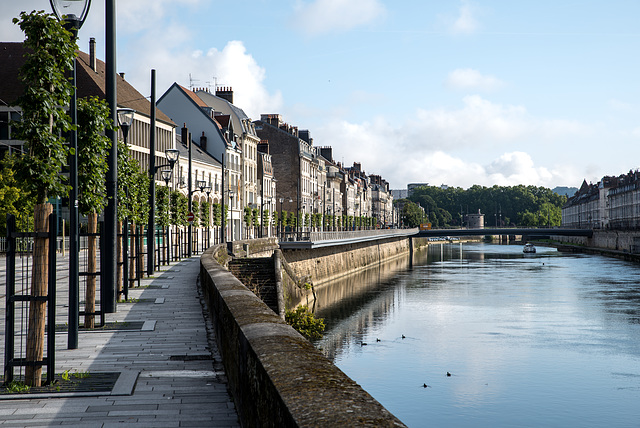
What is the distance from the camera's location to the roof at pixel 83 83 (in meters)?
56.2

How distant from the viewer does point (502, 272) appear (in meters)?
72.7

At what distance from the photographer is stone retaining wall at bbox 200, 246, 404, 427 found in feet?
12.4

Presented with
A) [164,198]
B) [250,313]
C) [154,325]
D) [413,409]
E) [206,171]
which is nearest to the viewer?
[250,313]

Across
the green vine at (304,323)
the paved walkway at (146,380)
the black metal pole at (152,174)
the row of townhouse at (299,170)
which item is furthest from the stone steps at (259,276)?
the row of townhouse at (299,170)

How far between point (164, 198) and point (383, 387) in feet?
62.8

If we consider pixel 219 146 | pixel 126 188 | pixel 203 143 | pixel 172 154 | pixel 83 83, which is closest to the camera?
pixel 126 188

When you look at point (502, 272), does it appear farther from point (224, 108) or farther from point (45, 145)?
point (45, 145)

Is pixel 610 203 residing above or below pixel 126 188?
above

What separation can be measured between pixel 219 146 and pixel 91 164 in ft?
219

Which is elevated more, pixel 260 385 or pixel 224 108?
pixel 224 108

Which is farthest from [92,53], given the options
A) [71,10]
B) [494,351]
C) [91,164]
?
[71,10]

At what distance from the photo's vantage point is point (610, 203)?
149625 mm

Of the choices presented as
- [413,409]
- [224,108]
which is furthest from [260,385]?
[224,108]

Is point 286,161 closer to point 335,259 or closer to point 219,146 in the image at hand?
point 219,146
